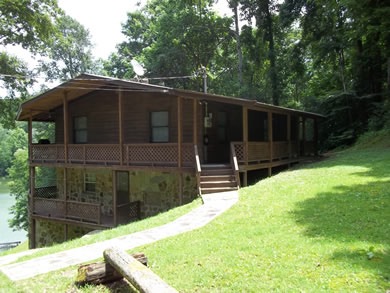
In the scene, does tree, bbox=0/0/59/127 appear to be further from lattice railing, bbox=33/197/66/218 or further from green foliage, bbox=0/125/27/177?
green foliage, bbox=0/125/27/177

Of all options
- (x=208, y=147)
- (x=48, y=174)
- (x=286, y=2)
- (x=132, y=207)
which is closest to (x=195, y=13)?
(x=286, y=2)

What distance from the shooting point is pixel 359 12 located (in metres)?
16.6

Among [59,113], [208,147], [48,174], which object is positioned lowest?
[48,174]

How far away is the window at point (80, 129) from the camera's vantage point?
1708 cm

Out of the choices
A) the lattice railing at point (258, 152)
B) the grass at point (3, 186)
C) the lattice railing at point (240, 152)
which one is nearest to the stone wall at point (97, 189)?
the lattice railing at point (240, 152)

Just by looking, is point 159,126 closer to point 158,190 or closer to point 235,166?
point 158,190

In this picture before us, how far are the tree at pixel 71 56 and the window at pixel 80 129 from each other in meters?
24.6

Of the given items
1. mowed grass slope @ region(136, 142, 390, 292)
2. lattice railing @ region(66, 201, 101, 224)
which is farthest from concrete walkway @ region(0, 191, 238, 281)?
lattice railing @ region(66, 201, 101, 224)

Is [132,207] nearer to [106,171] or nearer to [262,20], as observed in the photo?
[106,171]

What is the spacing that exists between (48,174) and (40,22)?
2261 cm

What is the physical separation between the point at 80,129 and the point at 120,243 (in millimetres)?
11454

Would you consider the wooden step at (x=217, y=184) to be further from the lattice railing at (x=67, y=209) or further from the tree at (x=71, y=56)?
the tree at (x=71, y=56)

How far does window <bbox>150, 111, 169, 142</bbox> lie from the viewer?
14.6m

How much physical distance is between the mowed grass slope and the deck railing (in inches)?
152
